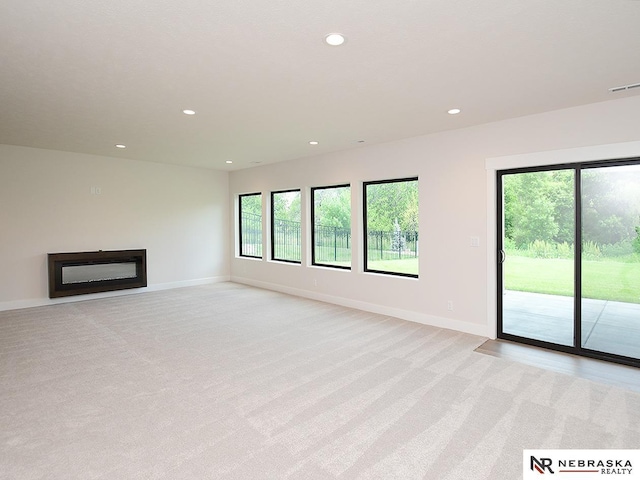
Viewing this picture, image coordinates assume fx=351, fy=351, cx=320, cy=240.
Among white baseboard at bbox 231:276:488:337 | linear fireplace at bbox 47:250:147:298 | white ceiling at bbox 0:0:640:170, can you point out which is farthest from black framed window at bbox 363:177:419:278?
linear fireplace at bbox 47:250:147:298

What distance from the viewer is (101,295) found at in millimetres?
6691

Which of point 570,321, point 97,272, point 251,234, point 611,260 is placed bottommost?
point 570,321

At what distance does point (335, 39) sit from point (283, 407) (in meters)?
2.68

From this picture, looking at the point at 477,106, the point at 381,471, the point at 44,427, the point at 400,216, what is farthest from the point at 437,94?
the point at 44,427

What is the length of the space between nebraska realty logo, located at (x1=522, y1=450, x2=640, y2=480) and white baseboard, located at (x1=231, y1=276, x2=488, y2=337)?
7.44 feet

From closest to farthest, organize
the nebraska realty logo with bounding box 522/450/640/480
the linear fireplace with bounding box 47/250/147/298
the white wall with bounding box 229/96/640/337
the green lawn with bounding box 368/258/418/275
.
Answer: the nebraska realty logo with bounding box 522/450/640/480 → the white wall with bounding box 229/96/640/337 → the green lawn with bounding box 368/258/418/275 → the linear fireplace with bounding box 47/250/147/298

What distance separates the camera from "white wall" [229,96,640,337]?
3721 mm

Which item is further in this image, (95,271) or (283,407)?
(95,271)

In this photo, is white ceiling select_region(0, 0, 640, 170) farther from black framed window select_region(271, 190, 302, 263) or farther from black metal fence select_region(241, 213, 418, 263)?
black framed window select_region(271, 190, 302, 263)

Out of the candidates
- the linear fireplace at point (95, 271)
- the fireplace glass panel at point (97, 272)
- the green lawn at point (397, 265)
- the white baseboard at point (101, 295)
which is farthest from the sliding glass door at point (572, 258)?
the fireplace glass panel at point (97, 272)

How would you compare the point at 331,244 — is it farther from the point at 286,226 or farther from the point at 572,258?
the point at 572,258

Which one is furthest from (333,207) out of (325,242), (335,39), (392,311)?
(335,39)

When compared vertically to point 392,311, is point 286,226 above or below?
above

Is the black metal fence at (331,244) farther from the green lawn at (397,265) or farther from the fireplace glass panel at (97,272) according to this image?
the fireplace glass panel at (97,272)
